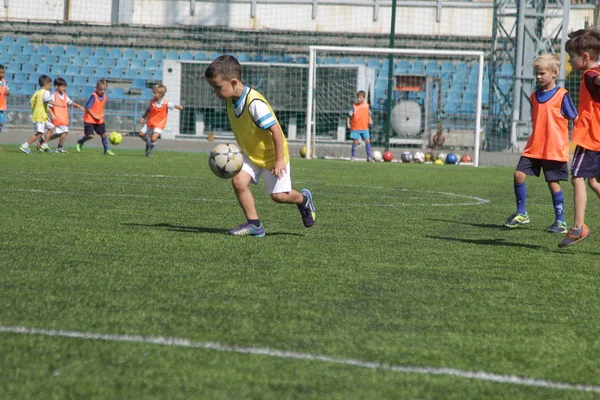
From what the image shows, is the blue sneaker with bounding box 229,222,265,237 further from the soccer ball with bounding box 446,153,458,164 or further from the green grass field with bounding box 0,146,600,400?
the soccer ball with bounding box 446,153,458,164

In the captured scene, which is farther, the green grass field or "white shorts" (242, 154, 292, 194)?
"white shorts" (242, 154, 292, 194)

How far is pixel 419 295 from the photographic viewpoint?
14.7 feet

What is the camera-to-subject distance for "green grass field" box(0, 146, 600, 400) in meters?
2.96

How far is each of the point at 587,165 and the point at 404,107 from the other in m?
20.1

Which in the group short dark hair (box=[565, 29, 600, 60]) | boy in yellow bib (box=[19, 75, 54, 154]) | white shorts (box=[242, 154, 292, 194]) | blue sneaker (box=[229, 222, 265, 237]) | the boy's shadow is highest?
short dark hair (box=[565, 29, 600, 60])

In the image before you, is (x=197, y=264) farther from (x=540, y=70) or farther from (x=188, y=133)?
(x=188, y=133)

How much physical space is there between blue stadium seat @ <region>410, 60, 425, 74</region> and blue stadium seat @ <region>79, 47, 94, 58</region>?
11.1 m

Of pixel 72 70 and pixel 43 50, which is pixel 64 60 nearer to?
pixel 72 70

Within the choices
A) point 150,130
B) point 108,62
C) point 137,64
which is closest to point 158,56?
point 137,64

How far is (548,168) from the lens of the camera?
8.22 m

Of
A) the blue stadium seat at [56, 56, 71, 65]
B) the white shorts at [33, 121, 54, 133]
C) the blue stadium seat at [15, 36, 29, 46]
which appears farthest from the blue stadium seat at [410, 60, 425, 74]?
the white shorts at [33, 121, 54, 133]

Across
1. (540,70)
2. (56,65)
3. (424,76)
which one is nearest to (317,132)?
(424,76)

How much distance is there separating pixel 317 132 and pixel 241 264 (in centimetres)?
1986

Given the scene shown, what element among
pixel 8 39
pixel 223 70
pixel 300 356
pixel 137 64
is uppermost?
pixel 8 39
